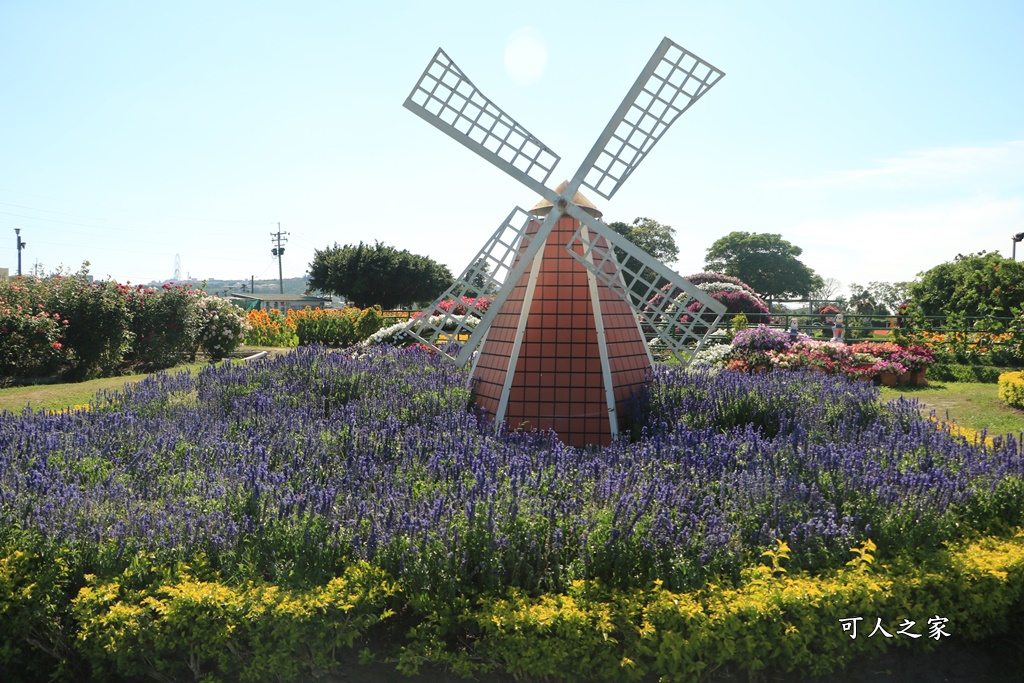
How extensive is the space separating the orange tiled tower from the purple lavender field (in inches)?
38.9

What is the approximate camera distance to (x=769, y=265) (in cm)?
6184

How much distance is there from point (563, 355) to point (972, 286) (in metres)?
20.8

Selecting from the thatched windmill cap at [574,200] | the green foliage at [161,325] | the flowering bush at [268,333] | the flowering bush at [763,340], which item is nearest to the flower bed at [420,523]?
the thatched windmill cap at [574,200]

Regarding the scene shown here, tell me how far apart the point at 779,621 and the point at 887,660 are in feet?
3.64

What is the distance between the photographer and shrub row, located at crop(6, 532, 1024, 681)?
346 centimetres

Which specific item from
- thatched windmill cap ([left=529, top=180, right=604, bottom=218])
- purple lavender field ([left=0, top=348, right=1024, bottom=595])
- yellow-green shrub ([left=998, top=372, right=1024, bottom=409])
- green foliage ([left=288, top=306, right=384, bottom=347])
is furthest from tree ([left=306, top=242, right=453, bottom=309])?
purple lavender field ([left=0, top=348, right=1024, bottom=595])

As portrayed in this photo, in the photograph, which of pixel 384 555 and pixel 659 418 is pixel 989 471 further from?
pixel 384 555

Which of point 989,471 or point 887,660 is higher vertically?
point 989,471

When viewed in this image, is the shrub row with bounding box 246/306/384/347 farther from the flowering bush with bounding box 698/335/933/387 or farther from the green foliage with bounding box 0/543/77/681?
the green foliage with bounding box 0/543/77/681

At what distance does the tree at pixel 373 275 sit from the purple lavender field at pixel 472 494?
4317cm

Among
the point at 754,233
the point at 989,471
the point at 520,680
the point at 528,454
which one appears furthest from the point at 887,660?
the point at 754,233

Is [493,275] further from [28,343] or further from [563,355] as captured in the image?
[28,343]

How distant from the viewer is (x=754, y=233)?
62750 millimetres

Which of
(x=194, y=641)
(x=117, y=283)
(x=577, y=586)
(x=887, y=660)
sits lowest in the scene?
(x=887, y=660)
